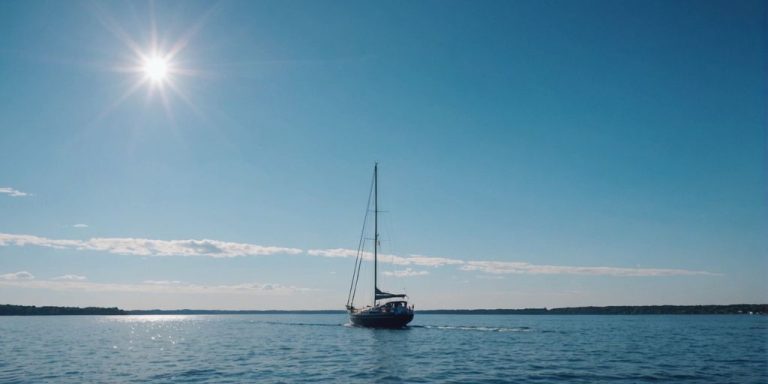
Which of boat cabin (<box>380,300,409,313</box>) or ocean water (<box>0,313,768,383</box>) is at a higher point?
boat cabin (<box>380,300,409,313</box>)

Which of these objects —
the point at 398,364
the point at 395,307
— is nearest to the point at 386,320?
the point at 395,307

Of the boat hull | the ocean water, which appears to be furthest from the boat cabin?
the ocean water

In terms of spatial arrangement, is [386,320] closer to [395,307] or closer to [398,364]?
[395,307]

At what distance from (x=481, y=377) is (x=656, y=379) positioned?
11.6 m

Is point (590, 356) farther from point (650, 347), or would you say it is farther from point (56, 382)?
point (56, 382)

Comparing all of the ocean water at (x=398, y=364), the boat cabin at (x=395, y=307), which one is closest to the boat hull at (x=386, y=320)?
the boat cabin at (x=395, y=307)

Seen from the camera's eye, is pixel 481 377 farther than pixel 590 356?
No

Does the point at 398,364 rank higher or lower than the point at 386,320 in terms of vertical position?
lower

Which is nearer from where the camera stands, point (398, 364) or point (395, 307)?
point (398, 364)

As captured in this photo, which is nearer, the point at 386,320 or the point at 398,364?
the point at 398,364

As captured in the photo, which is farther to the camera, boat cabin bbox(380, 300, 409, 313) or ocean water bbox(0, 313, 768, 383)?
boat cabin bbox(380, 300, 409, 313)

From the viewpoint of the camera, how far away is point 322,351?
53562 mm

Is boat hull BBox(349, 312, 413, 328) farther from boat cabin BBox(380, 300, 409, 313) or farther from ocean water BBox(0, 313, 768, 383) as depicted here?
ocean water BBox(0, 313, 768, 383)

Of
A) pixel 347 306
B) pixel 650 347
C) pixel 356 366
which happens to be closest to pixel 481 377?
pixel 356 366
